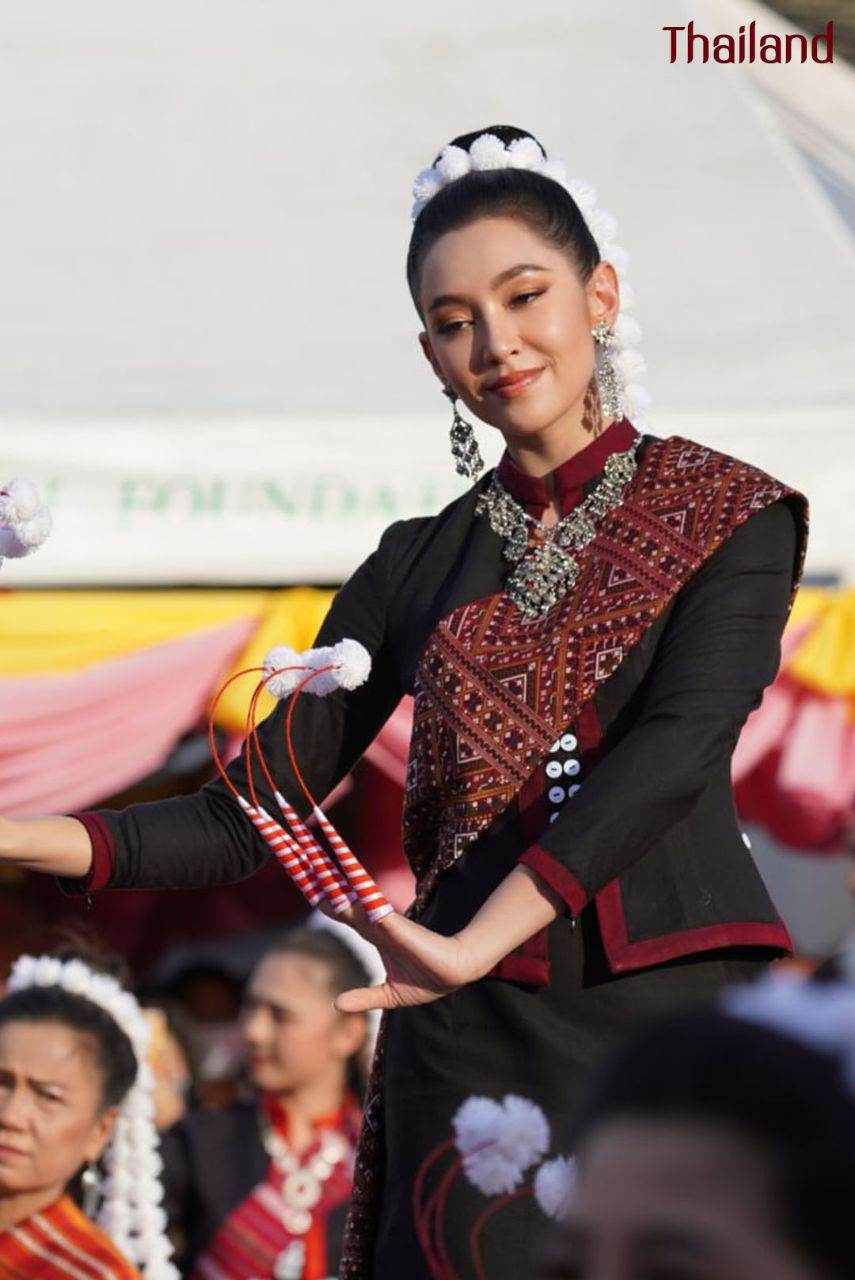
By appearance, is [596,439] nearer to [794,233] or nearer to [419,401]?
[419,401]

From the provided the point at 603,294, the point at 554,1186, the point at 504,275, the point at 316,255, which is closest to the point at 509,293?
the point at 504,275

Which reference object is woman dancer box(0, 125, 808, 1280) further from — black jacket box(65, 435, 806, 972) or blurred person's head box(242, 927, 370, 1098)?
blurred person's head box(242, 927, 370, 1098)

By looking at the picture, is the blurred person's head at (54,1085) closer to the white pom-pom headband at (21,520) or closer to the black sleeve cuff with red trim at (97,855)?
the black sleeve cuff with red trim at (97,855)

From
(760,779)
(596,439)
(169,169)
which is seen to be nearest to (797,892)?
(760,779)

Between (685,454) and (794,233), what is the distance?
4.48m

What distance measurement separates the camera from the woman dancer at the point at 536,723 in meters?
1.98

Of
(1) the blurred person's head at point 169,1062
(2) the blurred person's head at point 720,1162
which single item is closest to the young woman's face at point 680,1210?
(2) the blurred person's head at point 720,1162

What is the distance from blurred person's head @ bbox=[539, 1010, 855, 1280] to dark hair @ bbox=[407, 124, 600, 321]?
51.4 inches

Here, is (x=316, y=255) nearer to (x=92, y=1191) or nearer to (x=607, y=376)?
(x=92, y=1191)

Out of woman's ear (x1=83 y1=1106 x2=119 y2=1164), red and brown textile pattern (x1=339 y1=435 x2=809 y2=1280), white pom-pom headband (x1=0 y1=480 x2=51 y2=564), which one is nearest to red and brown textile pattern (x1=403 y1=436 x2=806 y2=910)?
red and brown textile pattern (x1=339 y1=435 x2=809 y2=1280)

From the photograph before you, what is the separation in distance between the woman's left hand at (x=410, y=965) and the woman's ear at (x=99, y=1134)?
2206 mm

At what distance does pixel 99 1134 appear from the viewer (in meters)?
3.99

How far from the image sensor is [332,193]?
6.81 m

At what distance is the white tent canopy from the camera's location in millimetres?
5422
